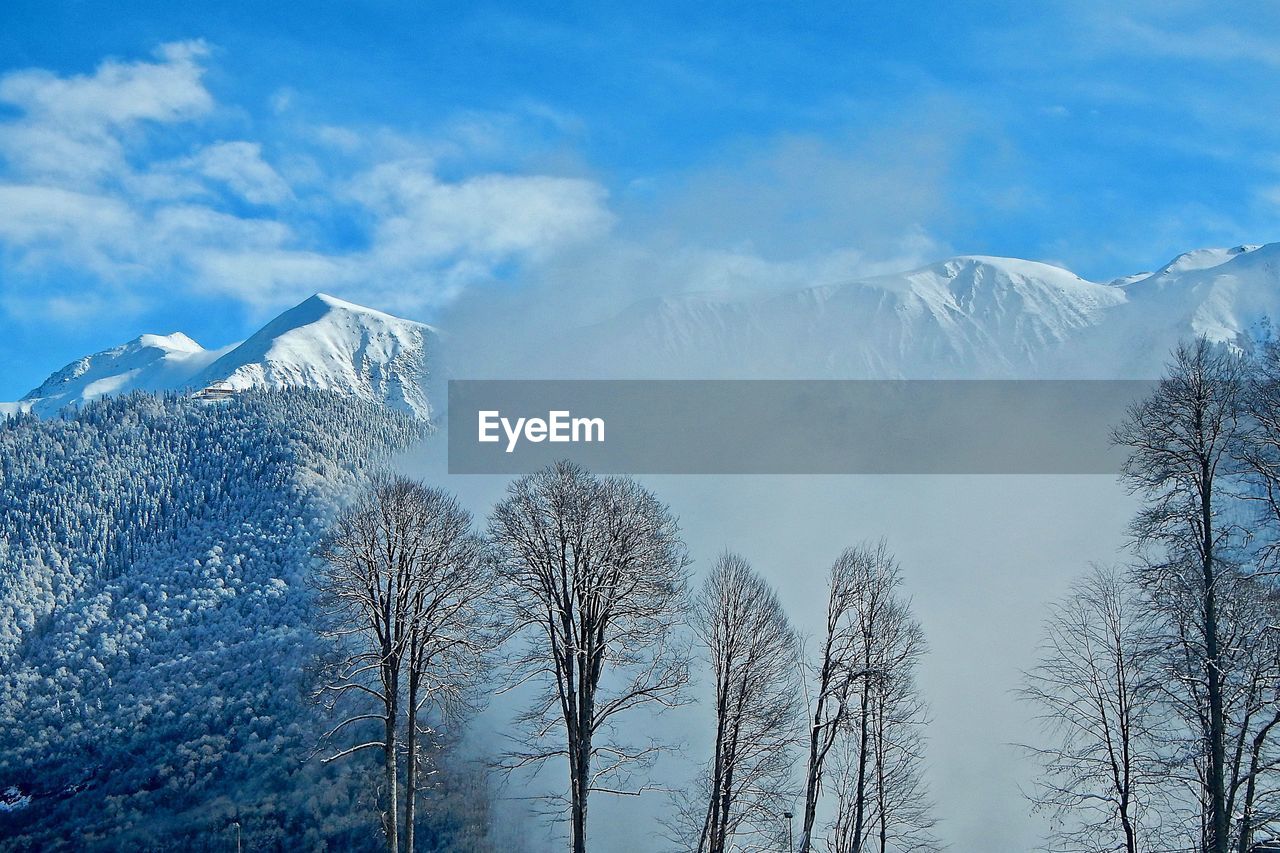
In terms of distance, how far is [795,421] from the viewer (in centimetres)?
14200

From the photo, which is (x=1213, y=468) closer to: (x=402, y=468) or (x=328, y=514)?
(x=328, y=514)

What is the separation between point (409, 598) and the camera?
99.6ft

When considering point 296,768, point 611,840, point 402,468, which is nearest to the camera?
point 611,840

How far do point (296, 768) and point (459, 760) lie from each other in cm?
2165

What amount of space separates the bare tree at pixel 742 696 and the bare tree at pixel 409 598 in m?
6.39

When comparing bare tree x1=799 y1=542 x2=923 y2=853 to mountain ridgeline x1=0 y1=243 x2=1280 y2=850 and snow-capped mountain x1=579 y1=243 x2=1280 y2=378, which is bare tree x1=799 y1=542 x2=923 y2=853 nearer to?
mountain ridgeline x1=0 y1=243 x2=1280 y2=850

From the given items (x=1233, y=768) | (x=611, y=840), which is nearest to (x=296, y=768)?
(x=611, y=840)

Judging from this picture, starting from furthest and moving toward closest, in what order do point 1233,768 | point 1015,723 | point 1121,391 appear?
point 1121,391 → point 1015,723 → point 1233,768

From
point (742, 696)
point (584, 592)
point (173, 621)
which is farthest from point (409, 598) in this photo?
point (173, 621)

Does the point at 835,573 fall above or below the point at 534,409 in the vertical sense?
below

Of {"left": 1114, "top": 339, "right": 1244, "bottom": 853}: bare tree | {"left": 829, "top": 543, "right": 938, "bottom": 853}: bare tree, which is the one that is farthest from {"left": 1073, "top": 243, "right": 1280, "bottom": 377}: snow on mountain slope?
{"left": 1114, "top": 339, "right": 1244, "bottom": 853}: bare tree

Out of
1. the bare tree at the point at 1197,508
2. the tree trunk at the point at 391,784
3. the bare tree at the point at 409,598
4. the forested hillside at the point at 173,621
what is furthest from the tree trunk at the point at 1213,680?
the forested hillside at the point at 173,621

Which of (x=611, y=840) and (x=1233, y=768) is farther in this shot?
(x=611, y=840)

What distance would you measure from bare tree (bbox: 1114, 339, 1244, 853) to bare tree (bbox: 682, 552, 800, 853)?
1027 cm
